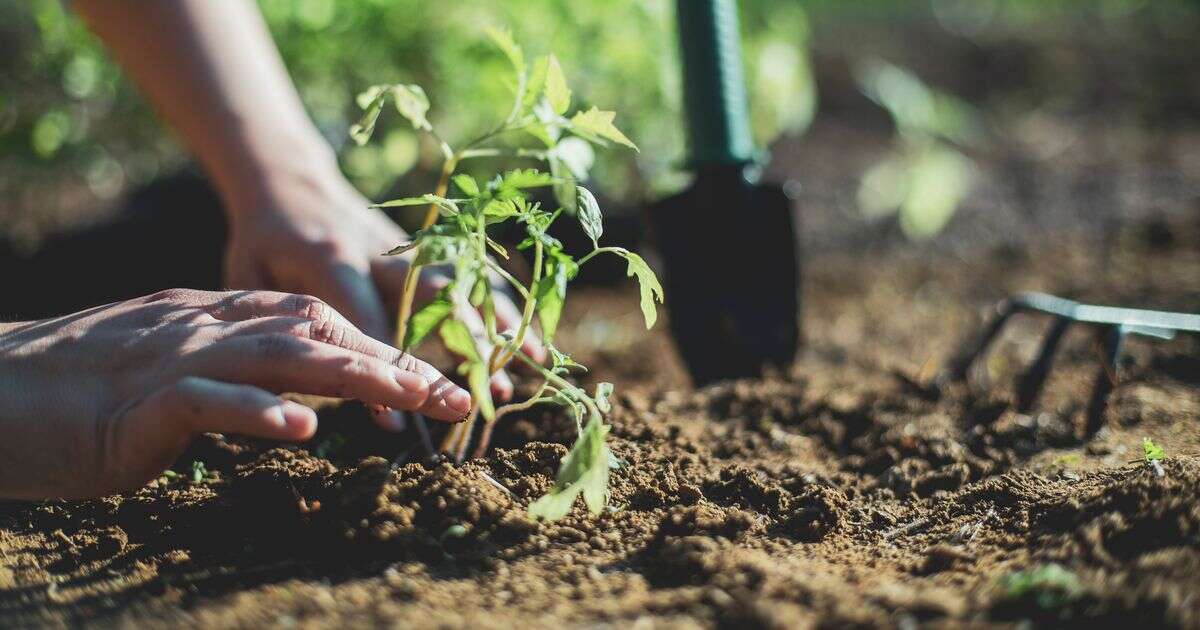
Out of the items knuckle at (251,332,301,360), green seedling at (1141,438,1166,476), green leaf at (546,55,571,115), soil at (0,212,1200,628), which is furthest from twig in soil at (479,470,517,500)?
green seedling at (1141,438,1166,476)

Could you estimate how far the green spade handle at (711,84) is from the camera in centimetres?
218

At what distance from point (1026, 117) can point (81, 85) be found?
4484 mm

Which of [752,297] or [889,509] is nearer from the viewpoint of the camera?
[889,509]

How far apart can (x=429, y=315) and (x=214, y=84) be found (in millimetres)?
1208

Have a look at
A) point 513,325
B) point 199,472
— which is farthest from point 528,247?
point 199,472

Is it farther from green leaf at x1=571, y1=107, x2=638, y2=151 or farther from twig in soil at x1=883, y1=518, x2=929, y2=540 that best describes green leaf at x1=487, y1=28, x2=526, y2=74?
twig in soil at x1=883, y1=518, x2=929, y2=540

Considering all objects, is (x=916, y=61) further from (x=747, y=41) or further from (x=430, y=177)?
(x=430, y=177)

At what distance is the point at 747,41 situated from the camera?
10.5 feet

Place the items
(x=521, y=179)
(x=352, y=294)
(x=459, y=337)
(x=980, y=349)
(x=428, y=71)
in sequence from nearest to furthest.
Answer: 1. (x=459, y=337)
2. (x=521, y=179)
3. (x=352, y=294)
4. (x=980, y=349)
5. (x=428, y=71)

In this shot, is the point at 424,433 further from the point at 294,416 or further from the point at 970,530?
the point at 970,530

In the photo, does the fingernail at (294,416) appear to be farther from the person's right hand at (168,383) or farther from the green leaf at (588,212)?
the green leaf at (588,212)

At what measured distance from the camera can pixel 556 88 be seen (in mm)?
1335

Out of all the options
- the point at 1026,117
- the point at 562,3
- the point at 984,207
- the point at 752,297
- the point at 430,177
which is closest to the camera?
the point at 752,297

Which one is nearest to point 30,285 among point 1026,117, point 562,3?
point 562,3
